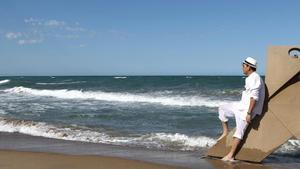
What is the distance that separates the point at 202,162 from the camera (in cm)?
703

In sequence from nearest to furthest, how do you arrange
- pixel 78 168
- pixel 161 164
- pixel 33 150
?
1. pixel 78 168
2. pixel 161 164
3. pixel 33 150

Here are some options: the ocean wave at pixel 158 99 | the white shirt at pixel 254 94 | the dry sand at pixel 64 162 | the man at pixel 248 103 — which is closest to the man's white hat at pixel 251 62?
the man at pixel 248 103

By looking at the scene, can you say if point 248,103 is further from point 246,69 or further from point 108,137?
point 108,137

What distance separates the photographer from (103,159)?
277 inches

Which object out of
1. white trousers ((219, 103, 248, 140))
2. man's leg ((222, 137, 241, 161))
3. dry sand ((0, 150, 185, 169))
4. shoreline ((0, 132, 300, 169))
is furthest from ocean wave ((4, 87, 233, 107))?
dry sand ((0, 150, 185, 169))

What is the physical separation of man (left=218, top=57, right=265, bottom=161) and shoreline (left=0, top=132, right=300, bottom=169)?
0.43 metres

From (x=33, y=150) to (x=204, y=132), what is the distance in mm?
4471

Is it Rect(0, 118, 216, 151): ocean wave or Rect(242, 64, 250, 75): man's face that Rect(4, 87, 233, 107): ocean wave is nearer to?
Rect(0, 118, 216, 151): ocean wave

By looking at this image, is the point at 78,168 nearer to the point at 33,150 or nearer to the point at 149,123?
the point at 33,150

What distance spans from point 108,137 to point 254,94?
173 inches

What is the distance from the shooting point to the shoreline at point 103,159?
21.7 ft

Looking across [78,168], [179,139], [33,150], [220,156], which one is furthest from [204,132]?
[78,168]

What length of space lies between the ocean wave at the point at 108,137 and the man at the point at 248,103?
1857mm

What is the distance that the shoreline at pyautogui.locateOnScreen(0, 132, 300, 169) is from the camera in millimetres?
6605
